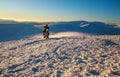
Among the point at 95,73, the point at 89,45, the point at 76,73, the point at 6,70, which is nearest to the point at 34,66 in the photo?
the point at 6,70

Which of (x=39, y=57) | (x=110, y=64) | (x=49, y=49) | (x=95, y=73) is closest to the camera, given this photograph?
(x=95, y=73)

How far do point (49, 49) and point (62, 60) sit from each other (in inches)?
171

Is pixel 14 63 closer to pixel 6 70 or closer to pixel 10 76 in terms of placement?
pixel 6 70

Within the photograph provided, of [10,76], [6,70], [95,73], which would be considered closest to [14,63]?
[6,70]

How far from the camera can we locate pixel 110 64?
14.1 metres

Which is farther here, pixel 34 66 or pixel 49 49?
pixel 49 49

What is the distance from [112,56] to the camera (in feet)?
53.6

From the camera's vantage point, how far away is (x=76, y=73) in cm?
1255

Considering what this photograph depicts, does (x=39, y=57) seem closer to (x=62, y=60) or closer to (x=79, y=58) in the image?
(x=62, y=60)

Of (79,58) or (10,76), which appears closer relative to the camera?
(10,76)

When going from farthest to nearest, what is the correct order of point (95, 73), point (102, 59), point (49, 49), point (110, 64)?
point (49, 49) → point (102, 59) → point (110, 64) → point (95, 73)

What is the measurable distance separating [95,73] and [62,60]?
3.96m

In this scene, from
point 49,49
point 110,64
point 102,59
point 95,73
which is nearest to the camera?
point 95,73

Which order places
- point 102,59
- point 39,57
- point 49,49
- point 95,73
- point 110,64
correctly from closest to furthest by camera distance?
point 95,73, point 110,64, point 102,59, point 39,57, point 49,49
